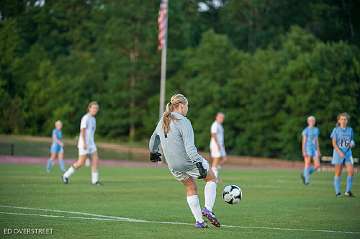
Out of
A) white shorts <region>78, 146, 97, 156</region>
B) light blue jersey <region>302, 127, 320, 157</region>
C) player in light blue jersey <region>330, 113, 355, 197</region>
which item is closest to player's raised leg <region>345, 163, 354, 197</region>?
player in light blue jersey <region>330, 113, 355, 197</region>

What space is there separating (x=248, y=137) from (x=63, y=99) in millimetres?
17917

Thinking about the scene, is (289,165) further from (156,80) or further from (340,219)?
(340,219)

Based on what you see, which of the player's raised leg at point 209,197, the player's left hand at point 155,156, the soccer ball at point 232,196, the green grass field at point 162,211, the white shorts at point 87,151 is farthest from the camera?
the white shorts at point 87,151

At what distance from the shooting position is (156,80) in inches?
2724

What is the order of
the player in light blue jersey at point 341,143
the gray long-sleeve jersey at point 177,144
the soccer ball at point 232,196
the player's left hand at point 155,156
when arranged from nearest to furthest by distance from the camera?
the gray long-sleeve jersey at point 177,144
the player's left hand at point 155,156
the soccer ball at point 232,196
the player in light blue jersey at point 341,143

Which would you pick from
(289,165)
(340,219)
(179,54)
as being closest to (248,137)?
(289,165)

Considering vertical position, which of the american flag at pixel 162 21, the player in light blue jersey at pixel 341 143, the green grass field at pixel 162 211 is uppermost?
the american flag at pixel 162 21

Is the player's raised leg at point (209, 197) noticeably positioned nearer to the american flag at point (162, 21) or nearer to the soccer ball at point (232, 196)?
the soccer ball at point (232, 196)

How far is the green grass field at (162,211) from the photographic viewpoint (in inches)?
500

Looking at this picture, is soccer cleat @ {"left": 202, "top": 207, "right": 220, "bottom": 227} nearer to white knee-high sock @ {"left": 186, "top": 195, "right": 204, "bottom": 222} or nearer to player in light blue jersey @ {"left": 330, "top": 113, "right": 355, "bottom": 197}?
white knee-high sock @ {"left": 186, "top": 195, "right": 204, "bottom": 222}

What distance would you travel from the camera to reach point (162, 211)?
53.0ft

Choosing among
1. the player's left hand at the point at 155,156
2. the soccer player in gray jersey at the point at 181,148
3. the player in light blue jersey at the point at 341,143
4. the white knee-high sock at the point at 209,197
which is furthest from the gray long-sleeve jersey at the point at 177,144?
the player in light blue jersey at the point at 341,143

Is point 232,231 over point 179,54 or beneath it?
beneath

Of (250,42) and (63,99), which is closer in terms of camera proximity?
(63,99)
